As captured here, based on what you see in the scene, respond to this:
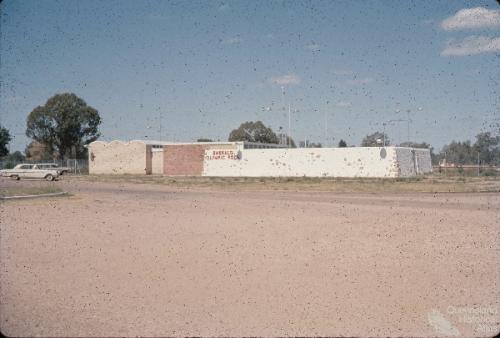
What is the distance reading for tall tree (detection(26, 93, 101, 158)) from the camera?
2805 inches

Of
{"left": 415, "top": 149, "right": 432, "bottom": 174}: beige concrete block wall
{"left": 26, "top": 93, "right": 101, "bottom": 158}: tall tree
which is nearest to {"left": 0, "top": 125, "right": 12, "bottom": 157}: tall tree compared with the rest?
{"left": 26, "top": 93, "right": 101, "bottom": 158}: tall tree

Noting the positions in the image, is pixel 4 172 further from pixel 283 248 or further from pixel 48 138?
pixel 283 248

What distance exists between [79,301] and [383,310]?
4009mm

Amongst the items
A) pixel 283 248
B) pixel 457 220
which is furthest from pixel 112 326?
pixel 457 220

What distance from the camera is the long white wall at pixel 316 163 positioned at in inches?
1917

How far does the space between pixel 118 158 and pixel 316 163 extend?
28917 mm

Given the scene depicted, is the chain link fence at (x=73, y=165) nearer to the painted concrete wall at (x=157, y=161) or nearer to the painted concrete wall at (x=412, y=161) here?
the painted concrete wall at (x=157, y=161)

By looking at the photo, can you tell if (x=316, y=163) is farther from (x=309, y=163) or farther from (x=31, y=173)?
(x=31, y=173)

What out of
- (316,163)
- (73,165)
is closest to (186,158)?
(316,163)

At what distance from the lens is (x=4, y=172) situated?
44.2 metres

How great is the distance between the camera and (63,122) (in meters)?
72.8

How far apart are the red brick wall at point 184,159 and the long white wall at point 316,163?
98 cm

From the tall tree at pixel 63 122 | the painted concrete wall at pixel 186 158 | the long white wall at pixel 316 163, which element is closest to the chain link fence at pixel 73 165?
the tall tree at pixel 63 122

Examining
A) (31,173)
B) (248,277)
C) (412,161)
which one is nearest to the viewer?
(248,277)
